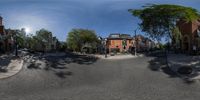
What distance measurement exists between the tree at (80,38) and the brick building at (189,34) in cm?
3676

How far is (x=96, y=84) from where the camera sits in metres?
25.0

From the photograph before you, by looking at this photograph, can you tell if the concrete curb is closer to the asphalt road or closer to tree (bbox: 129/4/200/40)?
the asphalt road

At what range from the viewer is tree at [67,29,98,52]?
323 feet

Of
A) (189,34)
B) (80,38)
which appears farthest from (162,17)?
(80,38)

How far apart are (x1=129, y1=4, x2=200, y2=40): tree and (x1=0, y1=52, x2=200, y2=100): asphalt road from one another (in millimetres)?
27487

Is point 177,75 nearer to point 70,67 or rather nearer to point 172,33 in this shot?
point 70,67

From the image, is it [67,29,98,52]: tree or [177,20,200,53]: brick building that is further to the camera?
[67,29,98,52]: tree

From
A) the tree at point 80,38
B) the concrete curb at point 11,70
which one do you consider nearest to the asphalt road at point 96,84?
the concrete curb at point 11,70

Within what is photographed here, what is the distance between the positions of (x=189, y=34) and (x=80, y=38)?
41.5 m

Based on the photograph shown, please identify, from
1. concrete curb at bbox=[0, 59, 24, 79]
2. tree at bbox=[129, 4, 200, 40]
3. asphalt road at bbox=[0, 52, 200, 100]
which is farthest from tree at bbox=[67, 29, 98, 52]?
asphalt road at bbox=[0, 52, 200, 100]

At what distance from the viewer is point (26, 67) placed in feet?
108

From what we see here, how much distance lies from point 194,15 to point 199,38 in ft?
15.4

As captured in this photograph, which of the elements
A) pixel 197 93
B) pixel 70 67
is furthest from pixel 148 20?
pixel 197 93

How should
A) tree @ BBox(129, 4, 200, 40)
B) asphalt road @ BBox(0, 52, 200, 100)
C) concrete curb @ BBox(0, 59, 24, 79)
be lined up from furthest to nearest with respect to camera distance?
1. tree @ BBox(129, 4, 200, 40)
2. concrete curb @ BBox(0, 59, 24, 79)
3. asphalt road @ BBox(0, 52, 200, 100)
